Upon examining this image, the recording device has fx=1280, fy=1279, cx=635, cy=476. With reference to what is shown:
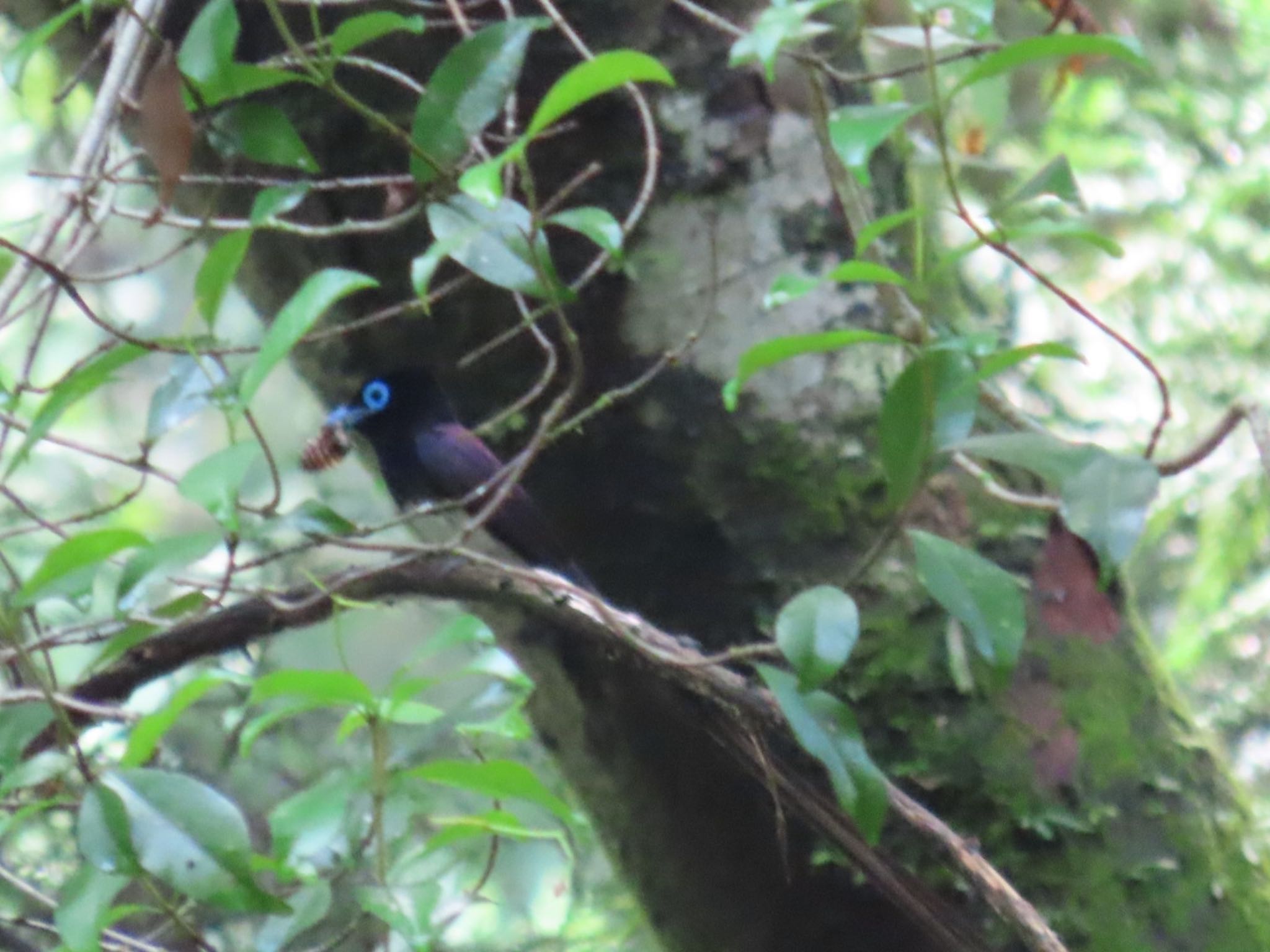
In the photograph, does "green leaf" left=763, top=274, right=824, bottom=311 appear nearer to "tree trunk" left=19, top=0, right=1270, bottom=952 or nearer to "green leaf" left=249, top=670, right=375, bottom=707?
"tree trunk" left=19, top=0, right=1270, bottom=952

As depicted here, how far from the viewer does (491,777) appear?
1.38m

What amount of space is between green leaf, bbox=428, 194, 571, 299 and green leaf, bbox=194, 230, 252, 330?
0.23 meters

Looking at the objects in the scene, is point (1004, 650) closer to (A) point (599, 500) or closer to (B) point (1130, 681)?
(B) point (1130, 681)

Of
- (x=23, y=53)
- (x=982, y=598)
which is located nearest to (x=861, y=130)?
(x=982, y=598)

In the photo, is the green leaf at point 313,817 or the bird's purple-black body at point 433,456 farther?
the bird's purple-black body at point 433,456

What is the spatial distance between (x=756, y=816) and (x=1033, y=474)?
69 cm

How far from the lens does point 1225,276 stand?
3.76 meters

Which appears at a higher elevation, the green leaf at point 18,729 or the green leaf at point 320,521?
the green leaf at point 320,521

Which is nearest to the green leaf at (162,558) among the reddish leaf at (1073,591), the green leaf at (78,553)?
the green leaf at (78,553)

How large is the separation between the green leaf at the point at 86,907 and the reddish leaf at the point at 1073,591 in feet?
4.25

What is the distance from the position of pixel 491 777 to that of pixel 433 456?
1622 mm

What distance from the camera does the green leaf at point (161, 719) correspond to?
1304mm

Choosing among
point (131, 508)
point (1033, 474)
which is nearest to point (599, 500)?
point (1033, 474)

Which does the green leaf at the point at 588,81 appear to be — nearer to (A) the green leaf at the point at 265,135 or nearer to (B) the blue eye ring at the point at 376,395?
(A) the green leaf at the point at 265,135
